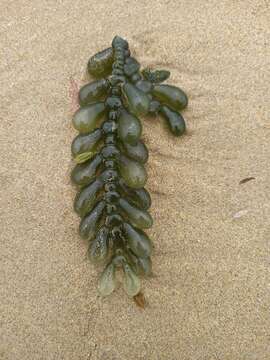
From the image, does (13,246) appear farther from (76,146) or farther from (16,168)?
(76,146)

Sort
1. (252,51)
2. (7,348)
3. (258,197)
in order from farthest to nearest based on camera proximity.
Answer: (252,51)
(258,197)
(7,348)

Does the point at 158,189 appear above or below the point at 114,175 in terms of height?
below

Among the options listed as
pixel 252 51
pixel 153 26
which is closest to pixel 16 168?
pixel 153 26

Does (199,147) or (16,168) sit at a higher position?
(16,168)

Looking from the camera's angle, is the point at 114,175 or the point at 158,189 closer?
the point at 114,175
